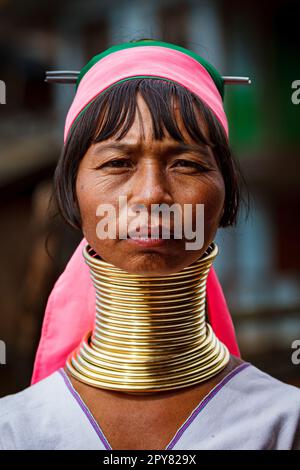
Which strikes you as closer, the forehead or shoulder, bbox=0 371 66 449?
the forehead

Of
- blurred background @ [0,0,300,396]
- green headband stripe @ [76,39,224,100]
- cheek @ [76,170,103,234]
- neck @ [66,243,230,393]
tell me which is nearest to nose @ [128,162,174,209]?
cheek @ [76,170,103,234]

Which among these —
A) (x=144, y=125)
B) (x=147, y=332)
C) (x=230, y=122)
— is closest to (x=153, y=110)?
(x=144, y=125)

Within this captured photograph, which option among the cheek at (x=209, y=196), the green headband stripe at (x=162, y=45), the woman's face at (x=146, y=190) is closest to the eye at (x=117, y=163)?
→ the woman's face at (x=146, y=190)

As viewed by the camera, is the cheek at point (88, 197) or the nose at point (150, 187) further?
the cheek at point (88, 197)

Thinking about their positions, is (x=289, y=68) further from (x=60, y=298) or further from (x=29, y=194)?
(x=60, y=298)

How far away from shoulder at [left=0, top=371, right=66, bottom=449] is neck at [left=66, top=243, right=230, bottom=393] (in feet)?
0.27

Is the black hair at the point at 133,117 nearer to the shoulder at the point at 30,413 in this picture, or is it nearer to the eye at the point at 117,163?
the eye at the point at 117,163

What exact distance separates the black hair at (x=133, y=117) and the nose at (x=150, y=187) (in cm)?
7

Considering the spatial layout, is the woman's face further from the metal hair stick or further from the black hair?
the metal hair stick

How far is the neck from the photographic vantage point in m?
1.64

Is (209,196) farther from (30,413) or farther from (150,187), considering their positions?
(30,413)

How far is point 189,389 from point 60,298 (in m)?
0.47

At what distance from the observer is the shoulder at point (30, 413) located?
163cm

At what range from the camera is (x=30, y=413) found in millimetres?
1684
